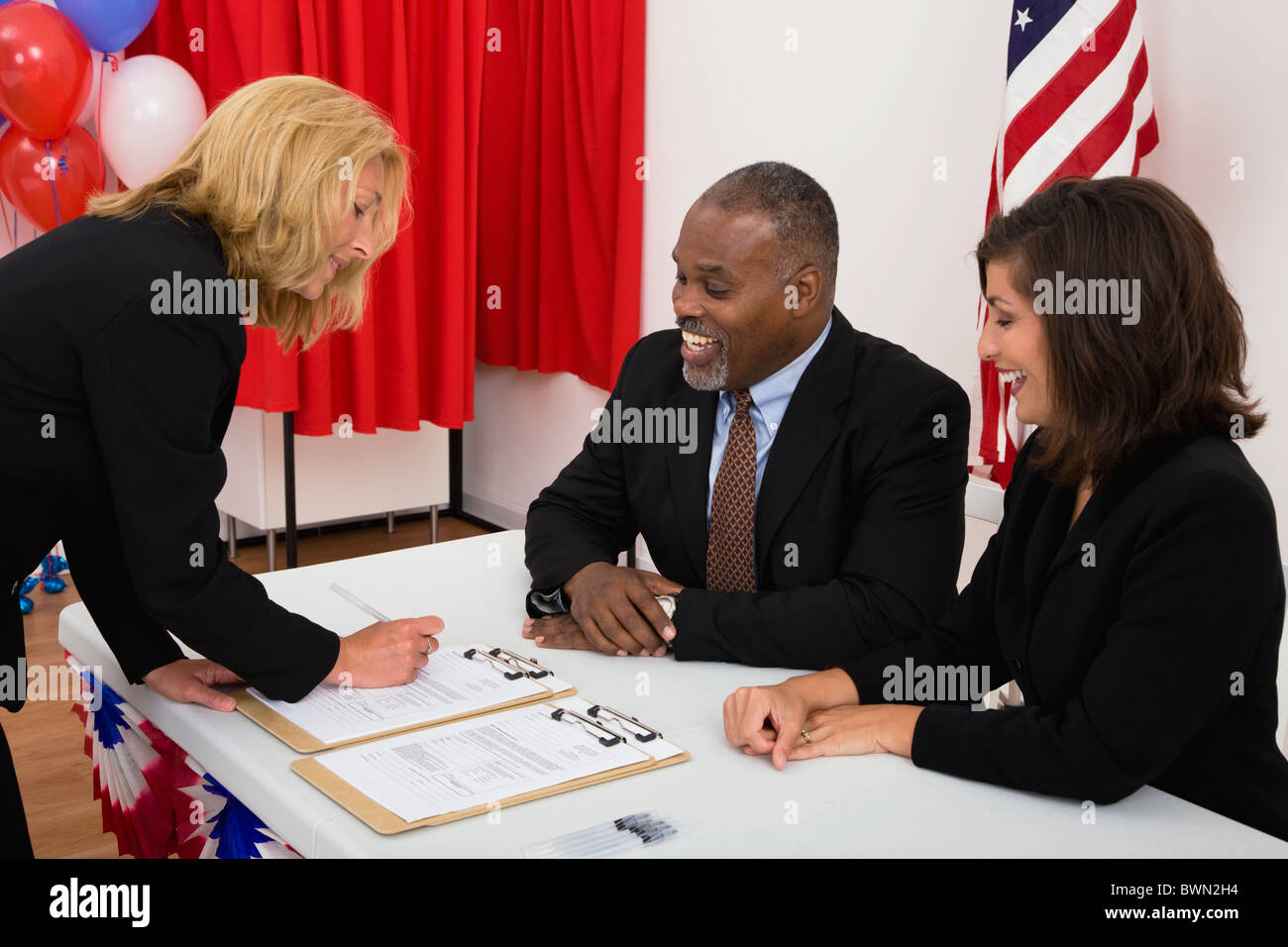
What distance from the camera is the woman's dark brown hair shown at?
121cm

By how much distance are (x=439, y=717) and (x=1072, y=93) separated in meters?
1.81

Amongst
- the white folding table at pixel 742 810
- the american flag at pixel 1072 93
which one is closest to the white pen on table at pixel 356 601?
the white folding table at pixel 742 810

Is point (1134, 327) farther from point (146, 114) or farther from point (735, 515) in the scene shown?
point (146, 114)

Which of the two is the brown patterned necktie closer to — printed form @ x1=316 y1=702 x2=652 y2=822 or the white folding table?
the white folding table

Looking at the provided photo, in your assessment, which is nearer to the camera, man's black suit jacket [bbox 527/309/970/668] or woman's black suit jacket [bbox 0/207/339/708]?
woman's black suit jacket [bbox 0/207/339/708]

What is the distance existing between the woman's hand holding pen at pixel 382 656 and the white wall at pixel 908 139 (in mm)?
1848

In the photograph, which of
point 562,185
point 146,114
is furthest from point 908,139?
point 146,114

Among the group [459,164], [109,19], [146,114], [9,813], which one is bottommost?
[9,813]

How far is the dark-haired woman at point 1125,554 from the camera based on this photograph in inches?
45.1

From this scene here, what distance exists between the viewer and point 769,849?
1.04 metres

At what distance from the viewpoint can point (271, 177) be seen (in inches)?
50.9

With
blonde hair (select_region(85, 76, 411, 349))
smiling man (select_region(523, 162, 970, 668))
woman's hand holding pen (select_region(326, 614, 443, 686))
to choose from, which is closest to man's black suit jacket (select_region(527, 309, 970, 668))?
smiling man (select_region(523, 162, 970, 668))
